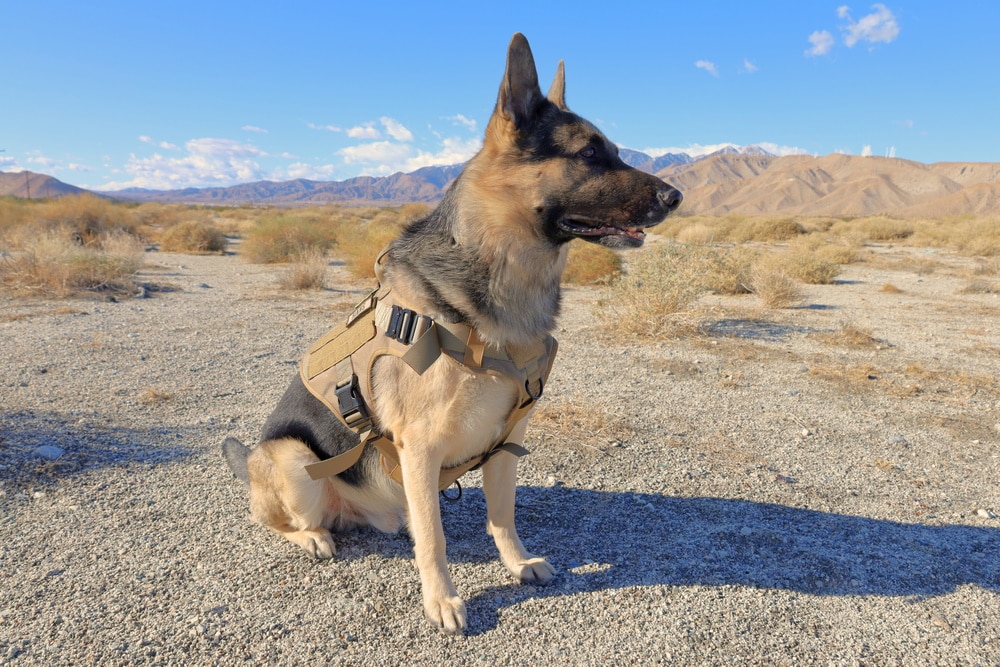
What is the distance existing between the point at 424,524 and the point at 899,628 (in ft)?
6.97

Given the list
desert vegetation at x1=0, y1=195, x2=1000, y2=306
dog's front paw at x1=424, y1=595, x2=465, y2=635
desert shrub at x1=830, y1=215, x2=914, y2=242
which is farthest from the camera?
desert shrub at x1=830, y1=215, x2=914, y2=242

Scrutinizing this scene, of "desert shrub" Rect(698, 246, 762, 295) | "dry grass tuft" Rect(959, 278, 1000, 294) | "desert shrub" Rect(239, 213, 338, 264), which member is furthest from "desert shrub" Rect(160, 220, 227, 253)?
"dry grass tuft" Rect(959, 278, 1000, 294)

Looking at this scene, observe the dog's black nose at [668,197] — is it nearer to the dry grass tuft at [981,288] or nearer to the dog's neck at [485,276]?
the dog's neck at [485,276]

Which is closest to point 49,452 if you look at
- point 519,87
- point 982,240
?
point 519,87

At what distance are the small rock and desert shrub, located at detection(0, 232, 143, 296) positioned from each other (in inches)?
323

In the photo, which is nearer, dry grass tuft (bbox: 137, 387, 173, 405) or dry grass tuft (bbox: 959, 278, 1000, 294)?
dry grass tuft (bbox: 137, 387, 173, 405)

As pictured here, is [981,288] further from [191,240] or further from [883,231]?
[191,240]

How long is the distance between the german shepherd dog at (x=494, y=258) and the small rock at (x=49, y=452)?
2844mm

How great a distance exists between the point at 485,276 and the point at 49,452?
3481 millimetres

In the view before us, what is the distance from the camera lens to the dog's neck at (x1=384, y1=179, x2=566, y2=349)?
2.48 metres

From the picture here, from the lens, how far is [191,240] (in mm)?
21188

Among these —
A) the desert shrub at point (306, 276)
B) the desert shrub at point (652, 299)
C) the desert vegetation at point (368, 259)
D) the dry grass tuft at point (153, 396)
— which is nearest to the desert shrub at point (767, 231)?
the desert vegetation at point (368, 259)

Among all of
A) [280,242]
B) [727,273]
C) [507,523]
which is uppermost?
[280,242]

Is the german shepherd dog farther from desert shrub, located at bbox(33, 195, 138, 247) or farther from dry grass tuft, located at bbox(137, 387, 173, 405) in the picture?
desert shrub, located at bbox(33, 195, 138, 247)
